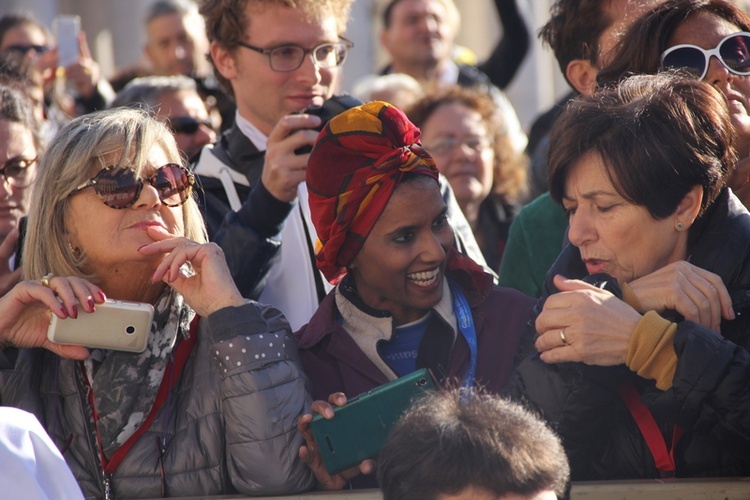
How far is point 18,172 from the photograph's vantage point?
4273 mm

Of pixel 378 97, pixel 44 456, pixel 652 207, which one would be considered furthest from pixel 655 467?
pixel 378 97

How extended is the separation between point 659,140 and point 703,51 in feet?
1.84

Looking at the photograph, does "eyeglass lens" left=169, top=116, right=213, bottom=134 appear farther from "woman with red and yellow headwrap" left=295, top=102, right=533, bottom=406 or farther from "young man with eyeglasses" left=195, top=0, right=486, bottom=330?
"woman with red and yellow headwrap" left=295, top=102, right=533, bottom=406

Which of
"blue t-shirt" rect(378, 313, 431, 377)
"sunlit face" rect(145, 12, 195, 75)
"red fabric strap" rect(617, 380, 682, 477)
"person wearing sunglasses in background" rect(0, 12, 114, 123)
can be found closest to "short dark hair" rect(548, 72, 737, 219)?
"red fabric strap" rect(617, 380, 682, 477)

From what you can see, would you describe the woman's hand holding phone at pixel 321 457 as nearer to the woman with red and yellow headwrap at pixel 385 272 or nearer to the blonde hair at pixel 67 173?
the woman with red and yellow headwrap at pixel 385 272

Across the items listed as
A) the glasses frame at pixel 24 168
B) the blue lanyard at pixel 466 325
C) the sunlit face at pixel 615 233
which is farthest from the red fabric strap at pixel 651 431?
the glasses frame at pixel 24 168

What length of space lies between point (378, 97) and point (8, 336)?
3.47m

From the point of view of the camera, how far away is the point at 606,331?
2768 mm

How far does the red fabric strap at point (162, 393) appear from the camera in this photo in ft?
10.0

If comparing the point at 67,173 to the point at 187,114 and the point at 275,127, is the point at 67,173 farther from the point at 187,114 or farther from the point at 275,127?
the point at 187,114

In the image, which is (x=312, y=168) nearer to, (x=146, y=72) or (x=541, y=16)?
(x=146, y=72)

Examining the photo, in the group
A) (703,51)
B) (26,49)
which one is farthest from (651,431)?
(26,49)

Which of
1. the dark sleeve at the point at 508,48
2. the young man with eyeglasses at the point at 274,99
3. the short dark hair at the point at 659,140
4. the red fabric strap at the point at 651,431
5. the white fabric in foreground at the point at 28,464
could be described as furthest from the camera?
the dark sleeve at the point at 508,48

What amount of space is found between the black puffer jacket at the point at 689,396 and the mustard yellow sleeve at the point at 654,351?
34 mm
